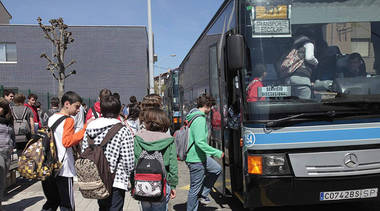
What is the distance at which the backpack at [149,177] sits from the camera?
3.01m

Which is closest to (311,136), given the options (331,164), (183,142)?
(331,164)

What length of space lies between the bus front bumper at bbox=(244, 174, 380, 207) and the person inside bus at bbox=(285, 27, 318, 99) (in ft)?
3.33

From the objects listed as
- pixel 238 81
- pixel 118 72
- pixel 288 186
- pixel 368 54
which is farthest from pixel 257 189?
pixel 118 72

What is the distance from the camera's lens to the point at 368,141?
368 cm

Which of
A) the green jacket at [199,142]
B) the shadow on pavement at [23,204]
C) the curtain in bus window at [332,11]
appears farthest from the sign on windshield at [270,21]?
the shadow on pavement at [23,204]

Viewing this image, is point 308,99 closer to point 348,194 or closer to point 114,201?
point 348,194

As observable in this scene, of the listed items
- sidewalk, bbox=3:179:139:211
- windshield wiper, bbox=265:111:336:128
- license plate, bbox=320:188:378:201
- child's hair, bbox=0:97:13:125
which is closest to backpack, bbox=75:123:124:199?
windshield wiper, bbox=265:111:336:128

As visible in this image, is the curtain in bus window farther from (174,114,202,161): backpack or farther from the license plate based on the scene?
the license plate

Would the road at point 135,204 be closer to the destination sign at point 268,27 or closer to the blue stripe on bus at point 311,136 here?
the blue stripe on bus at point 311,136

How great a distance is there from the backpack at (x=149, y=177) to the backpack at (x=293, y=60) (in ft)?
6.39

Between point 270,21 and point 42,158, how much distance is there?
3180 millimetres

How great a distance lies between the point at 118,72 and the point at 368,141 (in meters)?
26.9

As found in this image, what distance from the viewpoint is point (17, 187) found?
654cm

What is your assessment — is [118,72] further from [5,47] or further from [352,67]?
[352,67]
